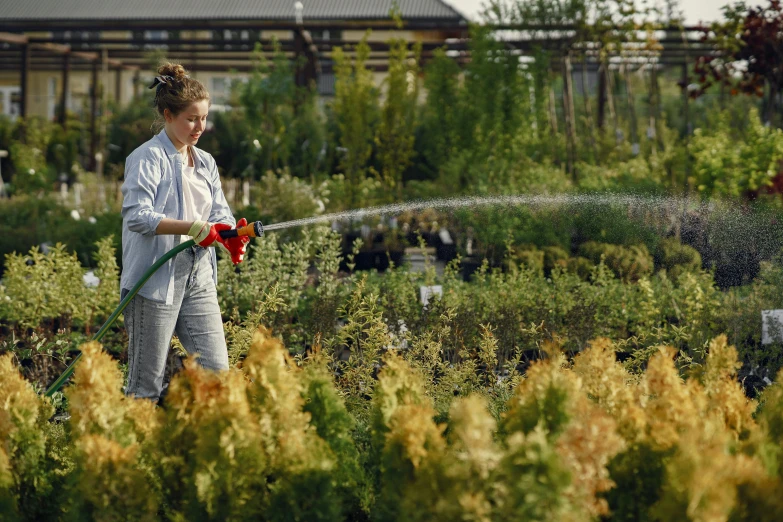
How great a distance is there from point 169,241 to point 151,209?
17 cm

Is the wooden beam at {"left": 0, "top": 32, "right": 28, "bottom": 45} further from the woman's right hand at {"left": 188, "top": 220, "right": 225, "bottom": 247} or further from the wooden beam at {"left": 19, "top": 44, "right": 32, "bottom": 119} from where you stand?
the woman's right hand at {"left": 188, "top": 220, "right": 225, "bottom": 247}

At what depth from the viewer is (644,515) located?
2176 millimetres

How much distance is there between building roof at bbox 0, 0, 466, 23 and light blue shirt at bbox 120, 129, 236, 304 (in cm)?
2664

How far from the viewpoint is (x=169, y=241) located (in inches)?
120

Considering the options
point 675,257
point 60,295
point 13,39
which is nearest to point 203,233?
point 60,295

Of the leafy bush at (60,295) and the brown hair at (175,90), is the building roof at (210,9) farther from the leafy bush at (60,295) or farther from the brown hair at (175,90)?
the brown hair at (175,90)

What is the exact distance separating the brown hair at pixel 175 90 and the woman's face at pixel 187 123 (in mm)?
15

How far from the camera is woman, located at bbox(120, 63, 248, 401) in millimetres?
2947

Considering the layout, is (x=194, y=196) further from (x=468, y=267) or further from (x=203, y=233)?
(x=468, y=267)

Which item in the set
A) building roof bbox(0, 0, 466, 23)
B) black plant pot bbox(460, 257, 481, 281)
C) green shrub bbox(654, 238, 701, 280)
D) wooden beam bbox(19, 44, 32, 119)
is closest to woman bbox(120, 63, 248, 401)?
green shrub bbox(654, 238, 701, 280)

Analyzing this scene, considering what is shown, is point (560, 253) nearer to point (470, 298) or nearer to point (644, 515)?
point (470, 298)

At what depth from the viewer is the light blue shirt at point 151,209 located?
2.92 meters

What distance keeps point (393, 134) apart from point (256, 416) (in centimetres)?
792

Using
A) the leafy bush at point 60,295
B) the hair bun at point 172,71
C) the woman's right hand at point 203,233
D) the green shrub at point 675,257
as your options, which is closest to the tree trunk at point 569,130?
the green shrub at point 675,257
